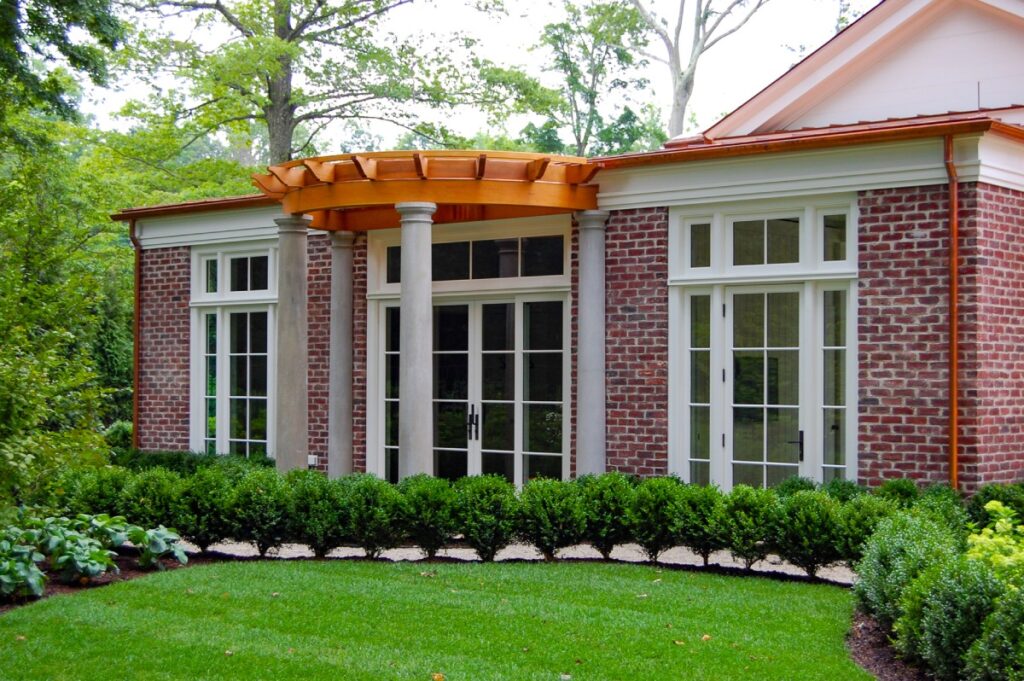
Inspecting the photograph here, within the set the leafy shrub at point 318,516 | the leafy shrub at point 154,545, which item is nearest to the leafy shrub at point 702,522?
the leafy shrub at point 318,516

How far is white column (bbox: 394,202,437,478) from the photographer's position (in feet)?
35.8

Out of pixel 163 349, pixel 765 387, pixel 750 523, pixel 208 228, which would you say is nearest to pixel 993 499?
pixel 750 523

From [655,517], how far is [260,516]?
3.27 meters

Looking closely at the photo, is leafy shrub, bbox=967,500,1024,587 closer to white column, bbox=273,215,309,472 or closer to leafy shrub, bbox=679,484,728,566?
leafy shrub, bbox=679,484,728,566

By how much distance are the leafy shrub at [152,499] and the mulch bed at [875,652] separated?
571cm

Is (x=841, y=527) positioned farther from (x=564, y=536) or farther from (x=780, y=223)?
(x=780, y=223)

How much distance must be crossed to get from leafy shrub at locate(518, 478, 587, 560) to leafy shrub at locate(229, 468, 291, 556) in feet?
6.57

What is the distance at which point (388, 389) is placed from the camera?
43.1 feet

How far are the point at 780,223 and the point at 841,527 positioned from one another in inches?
125

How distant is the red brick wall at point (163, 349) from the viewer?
14750mm

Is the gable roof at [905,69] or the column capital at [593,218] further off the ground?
the gable roof at [905,69]

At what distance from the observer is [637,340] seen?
36.5ft

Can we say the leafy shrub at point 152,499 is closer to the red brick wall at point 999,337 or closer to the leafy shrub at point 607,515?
the leafy shrub at point 607,515

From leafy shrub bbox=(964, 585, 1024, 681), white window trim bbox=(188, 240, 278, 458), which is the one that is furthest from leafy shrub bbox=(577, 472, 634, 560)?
white window trim bbox=(188, 240, 278, 458)
